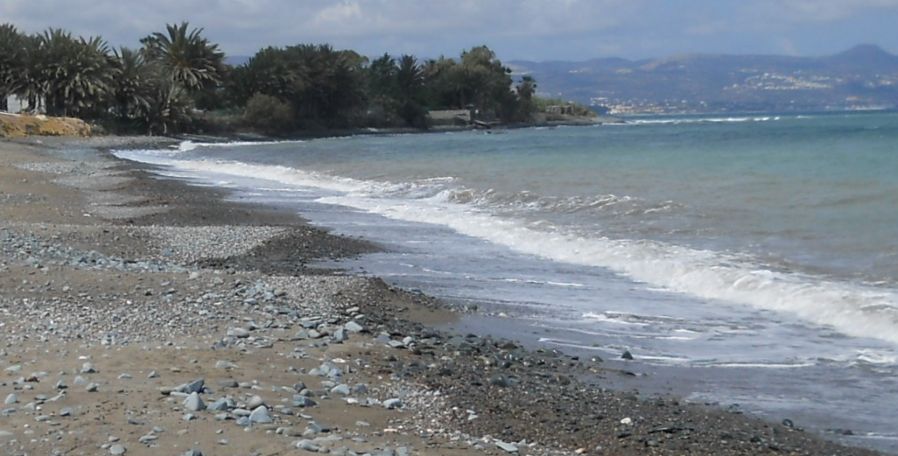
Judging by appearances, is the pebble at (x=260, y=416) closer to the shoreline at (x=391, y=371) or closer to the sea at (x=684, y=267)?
the shoreline at (x=391, y=371)

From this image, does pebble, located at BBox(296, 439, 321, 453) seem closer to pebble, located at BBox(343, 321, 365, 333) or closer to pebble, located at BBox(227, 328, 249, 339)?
pebble, located at BBox(227, 328, 249, 339)

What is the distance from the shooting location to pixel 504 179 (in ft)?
97.4

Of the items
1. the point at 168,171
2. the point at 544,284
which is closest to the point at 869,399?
the point at 544,284

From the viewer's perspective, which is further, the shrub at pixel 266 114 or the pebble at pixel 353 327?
the shrub at pixel 266 114

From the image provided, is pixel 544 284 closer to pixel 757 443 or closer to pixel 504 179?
pixel 757 443

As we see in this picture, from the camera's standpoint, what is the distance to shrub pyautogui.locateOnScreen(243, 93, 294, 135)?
85.6 metres

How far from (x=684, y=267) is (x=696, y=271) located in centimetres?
30

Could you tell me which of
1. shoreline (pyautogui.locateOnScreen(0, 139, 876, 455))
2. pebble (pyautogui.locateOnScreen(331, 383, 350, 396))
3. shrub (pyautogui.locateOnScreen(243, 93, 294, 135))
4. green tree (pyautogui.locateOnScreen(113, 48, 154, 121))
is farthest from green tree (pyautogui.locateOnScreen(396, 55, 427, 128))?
pebble (pyautogui.locateOnScreen(331, 383, 350, 396))

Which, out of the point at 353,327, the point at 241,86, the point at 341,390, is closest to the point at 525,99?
the point at 241,86

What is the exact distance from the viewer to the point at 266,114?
8600cm

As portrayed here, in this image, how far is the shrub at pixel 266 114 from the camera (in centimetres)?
8562

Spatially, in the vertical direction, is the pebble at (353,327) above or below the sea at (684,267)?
above

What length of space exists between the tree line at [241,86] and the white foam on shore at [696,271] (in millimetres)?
56676

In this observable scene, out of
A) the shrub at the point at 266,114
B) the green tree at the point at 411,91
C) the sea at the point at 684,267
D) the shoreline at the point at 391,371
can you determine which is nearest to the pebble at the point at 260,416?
the shoreline at the point at 391,371
